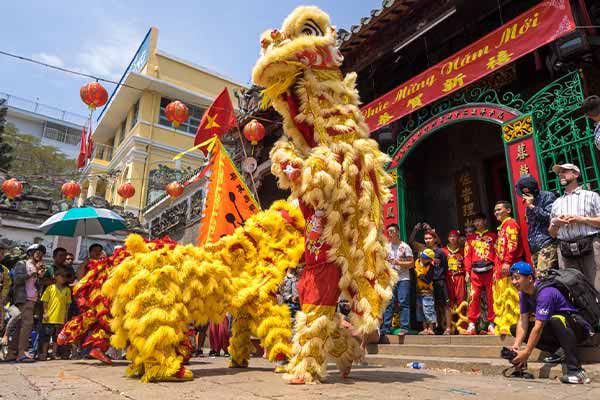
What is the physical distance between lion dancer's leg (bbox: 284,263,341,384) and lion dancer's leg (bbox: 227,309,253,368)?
1045mm

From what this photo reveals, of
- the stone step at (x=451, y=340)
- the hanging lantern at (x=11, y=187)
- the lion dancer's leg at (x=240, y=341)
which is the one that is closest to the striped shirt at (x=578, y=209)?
the stone step at (x=451, y=340)

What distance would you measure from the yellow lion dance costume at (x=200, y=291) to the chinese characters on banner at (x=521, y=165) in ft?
8.69

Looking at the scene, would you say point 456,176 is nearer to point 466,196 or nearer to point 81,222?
point 466,196

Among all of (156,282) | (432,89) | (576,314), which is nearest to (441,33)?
(432,89)

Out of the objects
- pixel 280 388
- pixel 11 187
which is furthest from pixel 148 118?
pixel 280 388

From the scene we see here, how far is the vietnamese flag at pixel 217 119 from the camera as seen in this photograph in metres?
7.72

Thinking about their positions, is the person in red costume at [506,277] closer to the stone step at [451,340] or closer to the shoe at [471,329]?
the stone step at [451,340]

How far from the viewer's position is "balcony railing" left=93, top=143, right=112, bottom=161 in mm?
26609

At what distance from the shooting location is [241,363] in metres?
3.95

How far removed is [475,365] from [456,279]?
7.04ft

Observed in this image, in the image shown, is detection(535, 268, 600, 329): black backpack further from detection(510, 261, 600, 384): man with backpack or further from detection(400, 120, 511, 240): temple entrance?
detection(400, 120, 511, 240): temple entrance

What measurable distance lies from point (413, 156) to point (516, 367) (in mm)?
5292

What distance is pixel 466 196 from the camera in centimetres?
776

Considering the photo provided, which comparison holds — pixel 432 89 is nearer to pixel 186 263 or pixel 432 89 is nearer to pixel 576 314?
pixel 576 314
